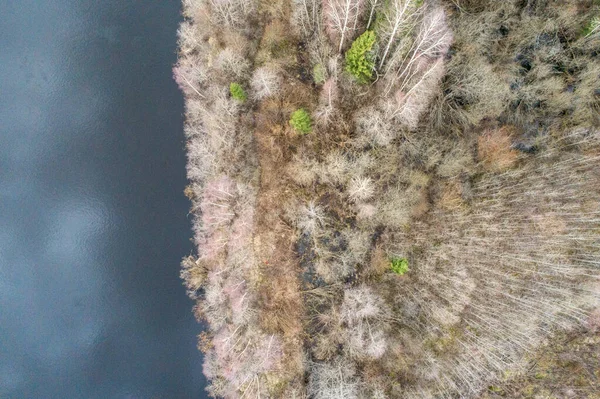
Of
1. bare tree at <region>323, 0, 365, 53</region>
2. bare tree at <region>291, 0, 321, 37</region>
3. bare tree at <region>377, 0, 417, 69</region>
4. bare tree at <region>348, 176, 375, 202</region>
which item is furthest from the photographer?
bare tree at <region>348, 176, 375, 202</region>

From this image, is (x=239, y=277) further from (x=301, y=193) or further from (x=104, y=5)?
(x=104, y=5)

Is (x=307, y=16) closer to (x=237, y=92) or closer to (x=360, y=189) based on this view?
(x=237, y=92)

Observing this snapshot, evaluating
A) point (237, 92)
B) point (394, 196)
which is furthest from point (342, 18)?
point (394, 196)

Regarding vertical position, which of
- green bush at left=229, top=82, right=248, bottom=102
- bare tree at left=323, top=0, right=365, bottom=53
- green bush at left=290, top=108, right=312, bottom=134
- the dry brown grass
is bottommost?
the dry brown grass

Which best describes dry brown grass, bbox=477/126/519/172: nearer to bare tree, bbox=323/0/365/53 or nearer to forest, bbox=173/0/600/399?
forest, bbox=173/0/600/399

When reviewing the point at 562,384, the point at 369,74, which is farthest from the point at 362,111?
the point at 562,384

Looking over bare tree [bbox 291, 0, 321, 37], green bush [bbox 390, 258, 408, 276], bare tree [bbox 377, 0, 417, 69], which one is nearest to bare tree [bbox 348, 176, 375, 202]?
green bush [bbox 390, 258, 408, 276]

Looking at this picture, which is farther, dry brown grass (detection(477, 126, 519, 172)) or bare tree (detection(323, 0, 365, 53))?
dry brown grass (detection(477, 126, 519, 172))

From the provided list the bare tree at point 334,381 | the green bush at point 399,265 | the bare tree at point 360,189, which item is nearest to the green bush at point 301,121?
the bare tree at point 360,189
